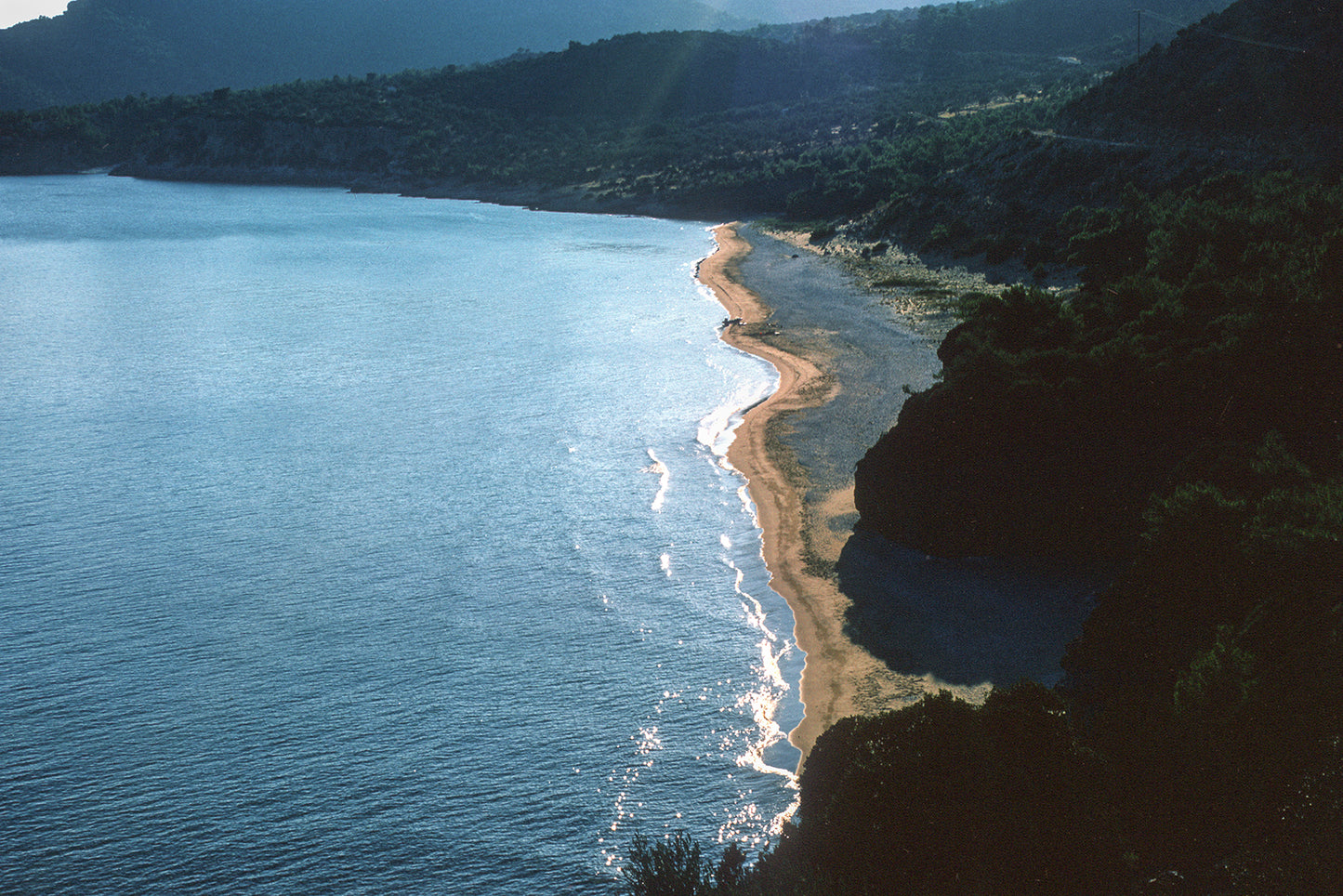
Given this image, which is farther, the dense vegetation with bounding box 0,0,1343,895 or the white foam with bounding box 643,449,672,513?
the white foam with bounding box 643,449,672,513

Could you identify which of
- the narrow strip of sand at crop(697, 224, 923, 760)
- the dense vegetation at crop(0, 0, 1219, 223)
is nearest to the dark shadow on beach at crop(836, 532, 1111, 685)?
the narrow strip of sand at crop(697, 224, 923, 760)

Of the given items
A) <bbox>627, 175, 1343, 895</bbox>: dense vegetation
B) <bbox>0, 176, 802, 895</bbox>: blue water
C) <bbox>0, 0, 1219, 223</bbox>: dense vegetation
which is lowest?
<bbox>0, 176, 802, 895</bbox>: blue water

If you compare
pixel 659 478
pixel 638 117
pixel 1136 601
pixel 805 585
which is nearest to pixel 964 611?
pixel 805 585

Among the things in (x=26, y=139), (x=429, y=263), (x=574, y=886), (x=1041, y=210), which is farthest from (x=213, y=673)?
(x=26, y=139)

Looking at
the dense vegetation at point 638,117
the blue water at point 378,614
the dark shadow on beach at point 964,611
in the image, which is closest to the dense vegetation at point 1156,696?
the dark shadow on beach at point 964,611

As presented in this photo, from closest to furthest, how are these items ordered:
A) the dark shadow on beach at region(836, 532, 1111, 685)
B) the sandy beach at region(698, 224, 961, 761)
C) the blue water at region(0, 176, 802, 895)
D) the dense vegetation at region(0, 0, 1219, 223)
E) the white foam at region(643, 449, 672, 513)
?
the blue water at region(0, 176, 802, 895)
the sandy beach at region(698, 224, 961, 761)
the dark shadow on beach at region(836, 532, 1111, 685)
the white foam at region(643, 449, 672, 513)
the dense vegetation at region(0, 0, 1219, 223)

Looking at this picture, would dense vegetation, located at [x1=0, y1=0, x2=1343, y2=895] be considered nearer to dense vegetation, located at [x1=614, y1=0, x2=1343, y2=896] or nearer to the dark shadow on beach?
dense vegetation, located at [x1=614, y1=0, x2=1343, y2=896]

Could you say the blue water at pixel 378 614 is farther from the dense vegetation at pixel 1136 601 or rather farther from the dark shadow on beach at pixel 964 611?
the dense vegetation at pixel 1136 601

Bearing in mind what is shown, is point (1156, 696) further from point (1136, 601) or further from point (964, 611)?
point (964, 611)

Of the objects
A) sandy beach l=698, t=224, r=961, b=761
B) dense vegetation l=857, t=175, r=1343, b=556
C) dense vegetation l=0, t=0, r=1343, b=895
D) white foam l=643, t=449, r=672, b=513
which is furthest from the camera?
white foam l=643, t=449, r=672, b=513
